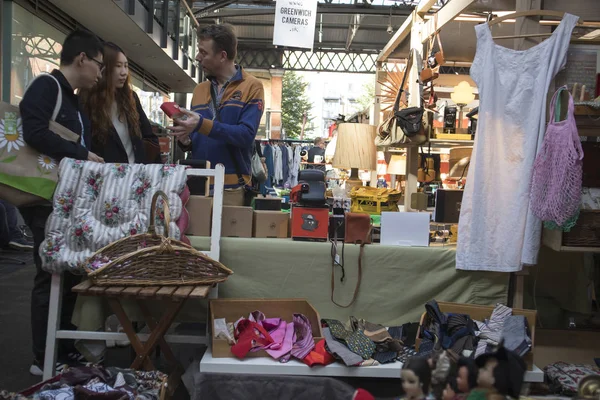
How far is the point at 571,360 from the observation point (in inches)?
116

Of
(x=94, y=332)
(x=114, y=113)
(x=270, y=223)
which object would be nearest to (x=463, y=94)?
(x=270, y=223)

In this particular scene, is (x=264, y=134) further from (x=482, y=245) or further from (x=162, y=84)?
(x=482, y=245)

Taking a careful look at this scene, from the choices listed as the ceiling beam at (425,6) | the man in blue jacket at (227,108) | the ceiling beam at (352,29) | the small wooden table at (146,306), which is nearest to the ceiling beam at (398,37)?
the ceiling beam at (425,6)

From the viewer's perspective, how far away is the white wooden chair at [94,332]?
8.61 ft

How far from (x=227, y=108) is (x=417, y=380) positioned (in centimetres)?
216

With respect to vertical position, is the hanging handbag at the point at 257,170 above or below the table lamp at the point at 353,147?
below

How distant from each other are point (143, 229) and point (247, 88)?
97 centimetres

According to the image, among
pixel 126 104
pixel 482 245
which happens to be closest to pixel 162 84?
pixel 126 104

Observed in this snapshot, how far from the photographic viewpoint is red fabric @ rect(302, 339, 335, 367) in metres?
2.39

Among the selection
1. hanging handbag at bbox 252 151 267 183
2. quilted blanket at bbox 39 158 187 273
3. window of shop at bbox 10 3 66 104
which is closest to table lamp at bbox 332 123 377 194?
hanging handbag at bbox 252 151 267 183

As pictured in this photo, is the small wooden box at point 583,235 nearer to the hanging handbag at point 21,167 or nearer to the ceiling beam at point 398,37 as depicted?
the hanging handbag at point 21,167

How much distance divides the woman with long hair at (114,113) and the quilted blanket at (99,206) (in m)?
0.47

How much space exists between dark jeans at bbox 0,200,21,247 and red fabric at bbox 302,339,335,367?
6.08m

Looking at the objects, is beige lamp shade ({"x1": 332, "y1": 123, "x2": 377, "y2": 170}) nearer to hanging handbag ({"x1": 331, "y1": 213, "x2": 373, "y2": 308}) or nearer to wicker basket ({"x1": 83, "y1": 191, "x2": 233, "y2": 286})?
hanging handbag ({"x1": 331, "y1": 213, "x2": 373, "y2": 308})
